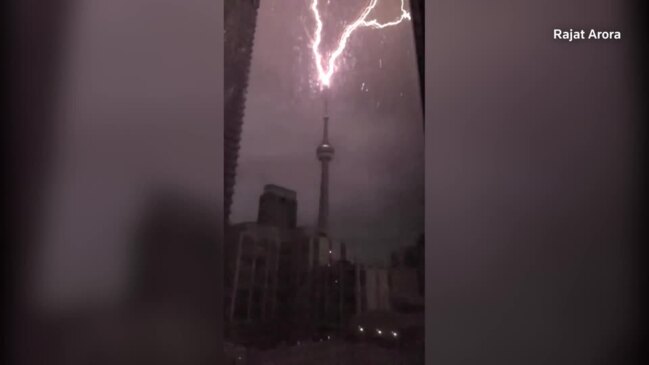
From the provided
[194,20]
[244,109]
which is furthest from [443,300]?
[194,20]

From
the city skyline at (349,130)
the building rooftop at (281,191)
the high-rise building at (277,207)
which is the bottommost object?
the high-rise building at (277,207)

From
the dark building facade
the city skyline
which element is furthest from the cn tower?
the dark building facade

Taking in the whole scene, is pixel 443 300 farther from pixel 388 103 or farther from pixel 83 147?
pixel 83 147

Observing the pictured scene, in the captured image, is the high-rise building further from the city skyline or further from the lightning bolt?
the lightning bolt

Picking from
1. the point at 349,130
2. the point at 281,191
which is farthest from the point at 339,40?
the point at 281,191

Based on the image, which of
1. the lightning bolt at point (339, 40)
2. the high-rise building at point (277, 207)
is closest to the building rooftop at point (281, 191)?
the high-rise building at point (277, 207)

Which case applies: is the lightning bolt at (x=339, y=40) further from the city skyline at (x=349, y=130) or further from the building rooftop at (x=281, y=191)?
the building rooftop at (x=281, y=191)
